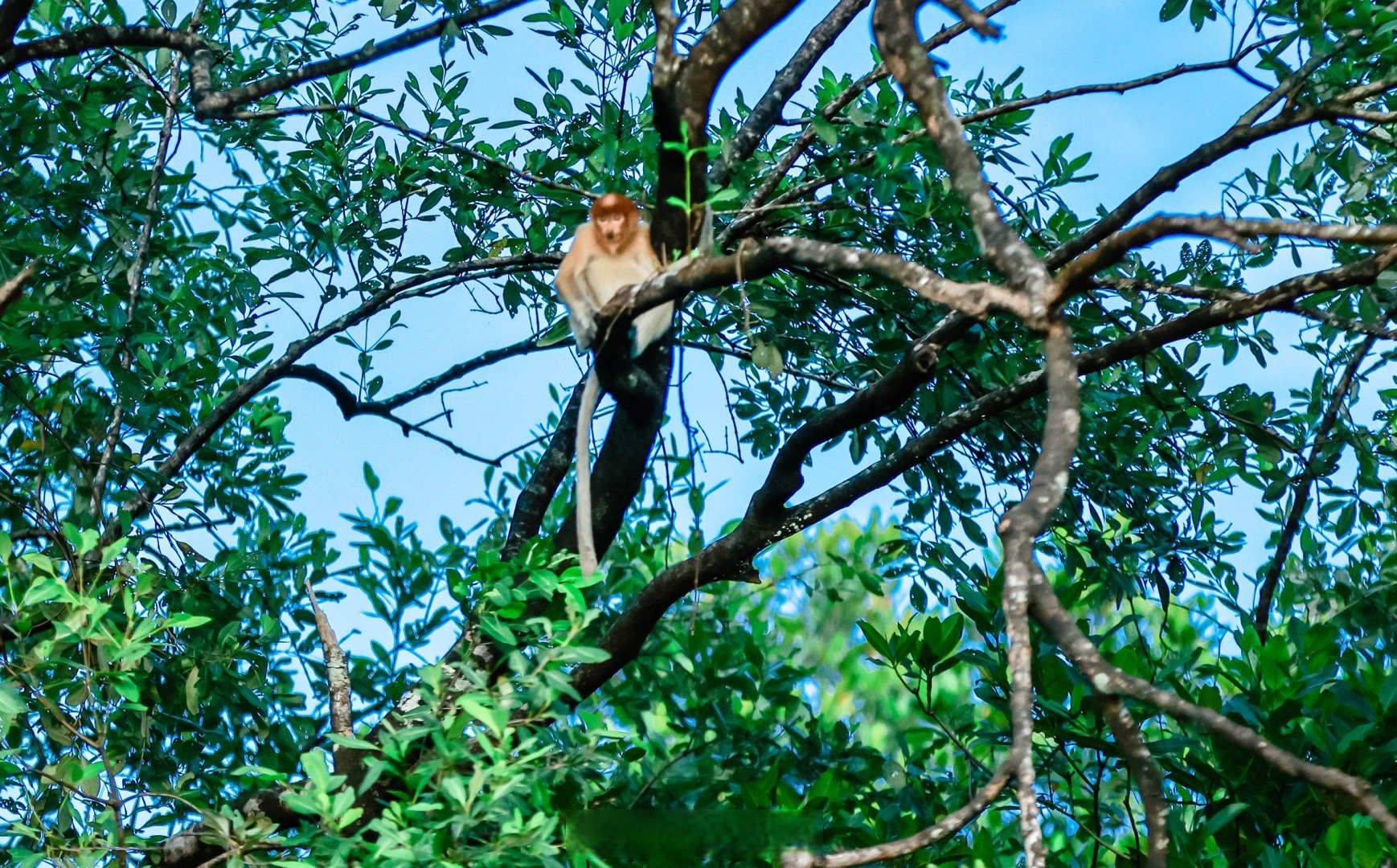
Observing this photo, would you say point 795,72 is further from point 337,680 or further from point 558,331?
point 337,680

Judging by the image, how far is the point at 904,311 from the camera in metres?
4.74

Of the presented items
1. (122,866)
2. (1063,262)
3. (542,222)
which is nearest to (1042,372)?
(1063,262)

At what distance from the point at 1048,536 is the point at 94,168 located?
3.75 metres

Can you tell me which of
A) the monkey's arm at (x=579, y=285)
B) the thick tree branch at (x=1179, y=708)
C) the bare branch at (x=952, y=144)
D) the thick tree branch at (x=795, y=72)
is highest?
the thick tree branch at (x=795, y=72)

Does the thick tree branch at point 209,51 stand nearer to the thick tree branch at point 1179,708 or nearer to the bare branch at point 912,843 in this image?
the thick tree branch at point 1179,708

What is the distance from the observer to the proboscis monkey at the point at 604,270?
482 cm

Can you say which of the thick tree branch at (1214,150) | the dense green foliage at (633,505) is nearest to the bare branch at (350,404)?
the dense green foliage at (633,505)

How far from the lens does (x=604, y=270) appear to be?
16.7 feet

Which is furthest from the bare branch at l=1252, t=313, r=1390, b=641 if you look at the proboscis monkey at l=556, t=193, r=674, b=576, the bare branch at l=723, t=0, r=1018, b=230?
the proboscis monkey at l=556, t=193, r=674, b=576

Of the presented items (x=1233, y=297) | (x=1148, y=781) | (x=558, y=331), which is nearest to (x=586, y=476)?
(x=558, y=331)

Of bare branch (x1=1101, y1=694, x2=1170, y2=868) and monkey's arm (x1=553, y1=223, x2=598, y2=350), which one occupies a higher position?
monkey's arm (x1=553, y1=223, x2=598, y2=350)

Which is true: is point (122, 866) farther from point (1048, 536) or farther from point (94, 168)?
point (1048, 536)

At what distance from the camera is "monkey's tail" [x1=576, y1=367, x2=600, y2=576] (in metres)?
4.09

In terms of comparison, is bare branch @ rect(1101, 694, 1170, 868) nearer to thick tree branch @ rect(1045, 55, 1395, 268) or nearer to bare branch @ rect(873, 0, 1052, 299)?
bare branch @ rect(873, 0, 1052, 299)
